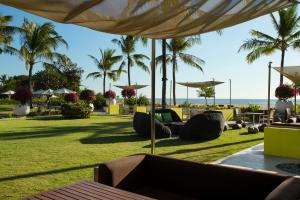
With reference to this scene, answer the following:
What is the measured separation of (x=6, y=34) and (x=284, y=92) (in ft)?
68.9

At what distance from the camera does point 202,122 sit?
35.5 feet

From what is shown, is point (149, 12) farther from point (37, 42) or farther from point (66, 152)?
point (37, 42)

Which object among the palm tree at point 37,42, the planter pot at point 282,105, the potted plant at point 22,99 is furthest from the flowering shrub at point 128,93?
the planter pot at point 282,105

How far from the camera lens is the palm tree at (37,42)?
2841 centimetres

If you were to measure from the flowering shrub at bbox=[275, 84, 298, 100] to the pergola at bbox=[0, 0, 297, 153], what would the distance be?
16.1 m

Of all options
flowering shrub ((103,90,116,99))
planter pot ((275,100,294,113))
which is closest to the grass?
planter pot ((275,100,294,113))

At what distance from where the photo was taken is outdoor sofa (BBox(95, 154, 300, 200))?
3.29 m

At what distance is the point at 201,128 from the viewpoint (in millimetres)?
10766

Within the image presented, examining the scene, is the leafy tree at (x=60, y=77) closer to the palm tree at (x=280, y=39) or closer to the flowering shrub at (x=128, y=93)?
the flowering shrub at (x=128, y=93)

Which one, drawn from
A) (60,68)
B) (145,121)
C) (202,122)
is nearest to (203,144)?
(202,122)

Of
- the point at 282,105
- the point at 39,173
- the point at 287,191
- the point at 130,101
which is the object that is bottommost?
the point at 39,173

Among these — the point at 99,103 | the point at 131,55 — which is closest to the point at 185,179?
the point at 99,103

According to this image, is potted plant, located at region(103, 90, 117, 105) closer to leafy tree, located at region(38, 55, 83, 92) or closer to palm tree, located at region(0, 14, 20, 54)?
palm tree, located at region(0, 14, 20, 54)

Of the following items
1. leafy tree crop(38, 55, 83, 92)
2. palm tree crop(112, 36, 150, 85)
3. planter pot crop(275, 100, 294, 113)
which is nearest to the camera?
planter pot crop(275, 100, 294, 113)
